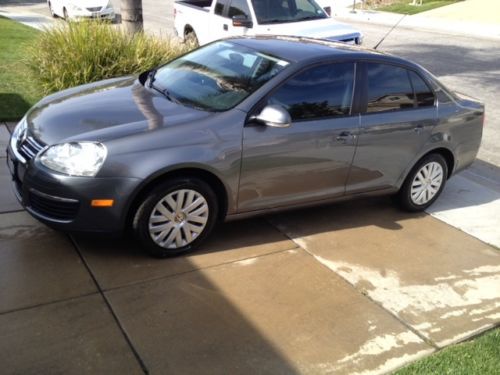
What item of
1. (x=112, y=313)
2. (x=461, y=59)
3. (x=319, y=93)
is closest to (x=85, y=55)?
(x=319, y=93)

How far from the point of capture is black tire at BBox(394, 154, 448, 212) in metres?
5.94

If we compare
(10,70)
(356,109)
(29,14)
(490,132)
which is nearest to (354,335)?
(356,109)

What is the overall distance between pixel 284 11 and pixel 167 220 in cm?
746

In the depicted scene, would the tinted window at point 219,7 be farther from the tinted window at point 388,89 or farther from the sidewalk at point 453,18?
the sidewalk at point 453,18

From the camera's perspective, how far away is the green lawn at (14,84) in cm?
797

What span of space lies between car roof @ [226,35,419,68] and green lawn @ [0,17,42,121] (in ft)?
11.9

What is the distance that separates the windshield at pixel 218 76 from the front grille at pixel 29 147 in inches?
47.9

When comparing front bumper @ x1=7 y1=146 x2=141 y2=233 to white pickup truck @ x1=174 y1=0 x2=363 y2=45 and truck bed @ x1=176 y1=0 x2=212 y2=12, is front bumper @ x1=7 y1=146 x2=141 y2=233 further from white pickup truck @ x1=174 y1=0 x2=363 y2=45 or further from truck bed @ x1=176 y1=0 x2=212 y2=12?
truck bed @ x1=176 y1=0 x2=212 y2=12

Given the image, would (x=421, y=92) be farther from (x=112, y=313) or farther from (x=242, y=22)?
(x=242, y=22)

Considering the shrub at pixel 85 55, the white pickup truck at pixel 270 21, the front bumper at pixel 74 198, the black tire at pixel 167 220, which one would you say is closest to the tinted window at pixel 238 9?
the white pickup truck at pixel 270 21

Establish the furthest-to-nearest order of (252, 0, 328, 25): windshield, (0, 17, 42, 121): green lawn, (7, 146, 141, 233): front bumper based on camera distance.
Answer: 1. (252, 0, 328, 25): windshield
2. (0, 17, 42, 121): green lawn
3. (7, 146, 141, 233): front bumper

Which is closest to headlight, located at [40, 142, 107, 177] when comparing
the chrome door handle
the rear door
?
the chrome door handle

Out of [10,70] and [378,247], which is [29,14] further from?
[378,247]

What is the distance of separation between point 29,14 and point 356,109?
20495mm
